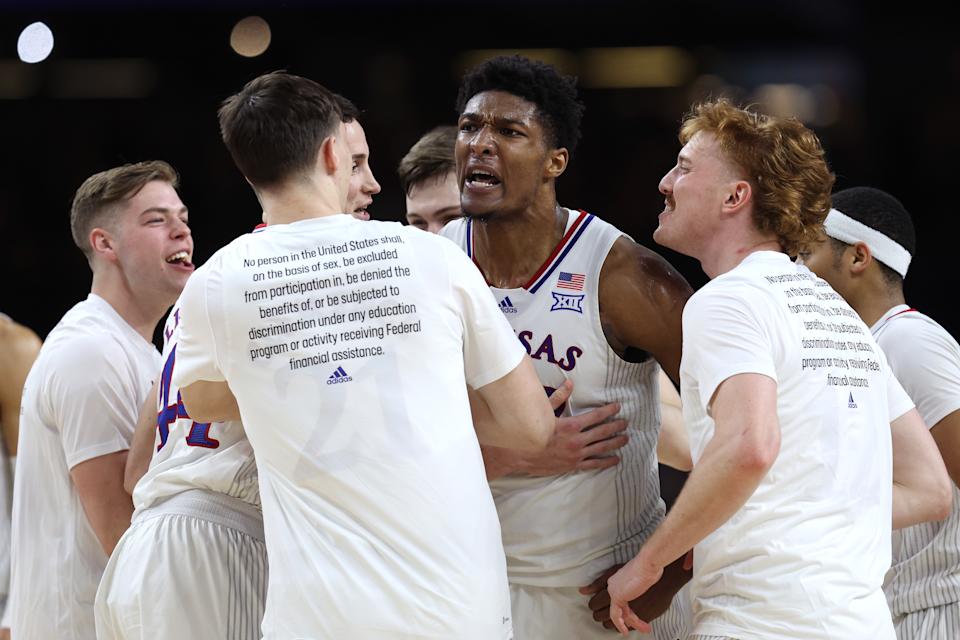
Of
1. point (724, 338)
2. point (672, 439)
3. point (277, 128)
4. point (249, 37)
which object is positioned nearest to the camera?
point (724, 338)

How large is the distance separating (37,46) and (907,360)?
9.46 m

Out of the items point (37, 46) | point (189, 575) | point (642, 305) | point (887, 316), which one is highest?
point (37, 46)

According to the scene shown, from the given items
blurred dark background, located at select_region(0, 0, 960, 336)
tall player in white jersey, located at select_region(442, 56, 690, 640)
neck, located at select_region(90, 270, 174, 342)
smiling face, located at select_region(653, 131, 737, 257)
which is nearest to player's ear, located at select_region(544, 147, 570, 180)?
tall player in white jersey, located at select_region(442, 56, 690, 640)

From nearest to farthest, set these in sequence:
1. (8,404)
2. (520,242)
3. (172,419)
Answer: (172,419)
(520,242)
(8,404)

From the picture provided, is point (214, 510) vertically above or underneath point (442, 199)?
underneath

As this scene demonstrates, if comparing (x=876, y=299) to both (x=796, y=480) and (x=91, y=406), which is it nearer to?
(x=796, y=480)

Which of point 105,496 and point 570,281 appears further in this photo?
point 105,496

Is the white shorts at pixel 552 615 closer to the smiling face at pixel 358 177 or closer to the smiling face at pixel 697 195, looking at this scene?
the smiling face at pixel 697 195

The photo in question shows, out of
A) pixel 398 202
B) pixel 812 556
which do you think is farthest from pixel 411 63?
pixel 812 556

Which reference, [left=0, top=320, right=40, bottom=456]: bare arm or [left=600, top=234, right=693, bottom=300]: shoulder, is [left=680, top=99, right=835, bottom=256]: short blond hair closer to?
[left=600, top=234, right=693, bottom=300]: shoulder

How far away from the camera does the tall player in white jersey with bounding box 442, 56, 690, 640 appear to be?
3.60m

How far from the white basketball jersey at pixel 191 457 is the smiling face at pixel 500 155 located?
3.29 feet

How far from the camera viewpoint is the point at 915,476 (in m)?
→ 3.23

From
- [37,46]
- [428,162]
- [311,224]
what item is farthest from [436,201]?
[37,46]
